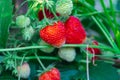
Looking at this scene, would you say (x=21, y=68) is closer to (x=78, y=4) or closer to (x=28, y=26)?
(x=28, y=26)

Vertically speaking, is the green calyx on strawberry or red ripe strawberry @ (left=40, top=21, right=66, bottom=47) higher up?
red ripe strawberry @ (left=40, top=21, right=66, bottom=47)

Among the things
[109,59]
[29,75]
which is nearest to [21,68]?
[29,75]

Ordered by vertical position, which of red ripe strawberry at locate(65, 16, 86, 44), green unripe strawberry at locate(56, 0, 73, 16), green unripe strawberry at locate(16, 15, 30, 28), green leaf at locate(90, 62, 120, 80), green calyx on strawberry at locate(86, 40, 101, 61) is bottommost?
green leaf at locate(90, 62, 120, 80)

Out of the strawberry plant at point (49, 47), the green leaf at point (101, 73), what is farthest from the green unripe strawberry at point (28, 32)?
the green leaf at point (101, 73)

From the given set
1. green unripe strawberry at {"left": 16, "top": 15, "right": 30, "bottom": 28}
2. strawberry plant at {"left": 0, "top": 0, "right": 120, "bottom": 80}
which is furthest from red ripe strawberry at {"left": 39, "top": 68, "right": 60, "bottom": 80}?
green unripe strawberry at {"left": 16, "top": 15, "right": 30, "bottom": 28}

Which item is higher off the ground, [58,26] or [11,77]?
[58,26]

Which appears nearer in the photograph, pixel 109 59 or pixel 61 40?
pixel 61 40

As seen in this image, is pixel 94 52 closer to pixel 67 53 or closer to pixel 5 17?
pixel 67 53

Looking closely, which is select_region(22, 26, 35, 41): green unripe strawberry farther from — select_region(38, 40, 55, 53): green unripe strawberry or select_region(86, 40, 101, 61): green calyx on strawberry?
select_region(86, 40, 101, 61): green calyx on strawberry
